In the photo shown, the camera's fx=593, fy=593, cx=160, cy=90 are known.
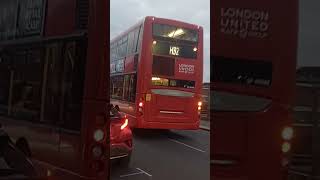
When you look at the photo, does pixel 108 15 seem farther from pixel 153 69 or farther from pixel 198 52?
pixel 153 69

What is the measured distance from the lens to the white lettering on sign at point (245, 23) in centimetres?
376

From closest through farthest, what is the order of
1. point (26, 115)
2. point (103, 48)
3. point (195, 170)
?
point (103, 48) < point (26, 115) < point (195, 170)

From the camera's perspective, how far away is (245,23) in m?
3.76

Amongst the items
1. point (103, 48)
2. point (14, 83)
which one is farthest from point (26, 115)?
point (103, 48)

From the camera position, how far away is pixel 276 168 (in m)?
3.77

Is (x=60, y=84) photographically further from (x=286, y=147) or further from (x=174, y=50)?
(x=174, y=50)

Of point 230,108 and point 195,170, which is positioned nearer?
point 230,108

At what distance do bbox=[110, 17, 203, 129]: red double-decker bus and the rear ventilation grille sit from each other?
251 inches

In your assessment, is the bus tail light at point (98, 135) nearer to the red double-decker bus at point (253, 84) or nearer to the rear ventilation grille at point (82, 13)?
the rear ventilation grille at point (82, 13)

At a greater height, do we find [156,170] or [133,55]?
[133,55]

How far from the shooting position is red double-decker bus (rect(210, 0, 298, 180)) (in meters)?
3.74

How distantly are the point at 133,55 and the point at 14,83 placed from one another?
331 inches

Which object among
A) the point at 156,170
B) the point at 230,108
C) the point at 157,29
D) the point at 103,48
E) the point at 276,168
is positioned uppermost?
the point at 157,29

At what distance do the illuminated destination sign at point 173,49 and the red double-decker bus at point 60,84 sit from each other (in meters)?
7.50
